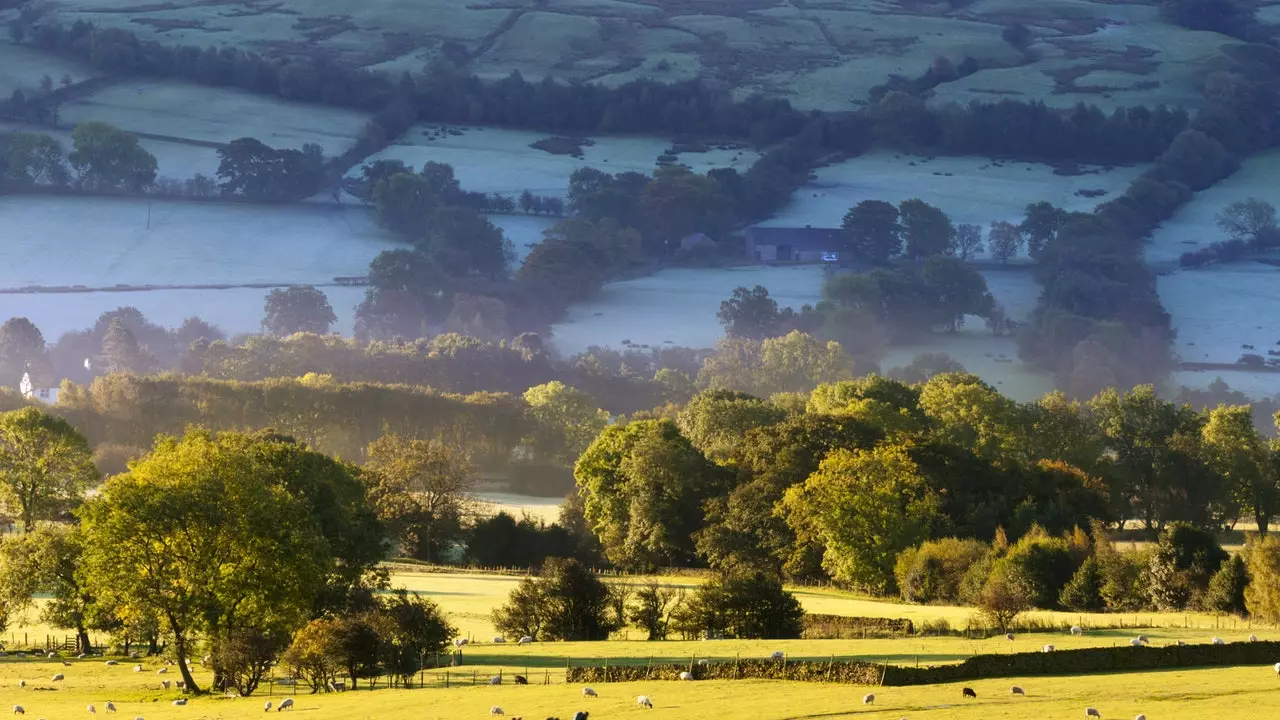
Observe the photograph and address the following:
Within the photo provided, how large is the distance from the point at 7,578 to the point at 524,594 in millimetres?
19504

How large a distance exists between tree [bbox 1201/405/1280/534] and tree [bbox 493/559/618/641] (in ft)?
158

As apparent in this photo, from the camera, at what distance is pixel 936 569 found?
8094 cm

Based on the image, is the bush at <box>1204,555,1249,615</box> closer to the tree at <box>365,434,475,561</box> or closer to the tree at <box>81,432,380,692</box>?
the tree at <box>81,432,380,692</box>

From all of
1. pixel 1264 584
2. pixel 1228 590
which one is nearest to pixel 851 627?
pixel 1264 584

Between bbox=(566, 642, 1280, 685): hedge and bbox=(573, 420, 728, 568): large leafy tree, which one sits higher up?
bbox=(566, 642, 1280, 685): hedge

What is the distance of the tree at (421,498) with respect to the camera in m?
103

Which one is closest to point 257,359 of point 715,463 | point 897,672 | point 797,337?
point 797,337

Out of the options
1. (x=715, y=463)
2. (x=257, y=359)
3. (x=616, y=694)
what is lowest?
(x=257, y=359)

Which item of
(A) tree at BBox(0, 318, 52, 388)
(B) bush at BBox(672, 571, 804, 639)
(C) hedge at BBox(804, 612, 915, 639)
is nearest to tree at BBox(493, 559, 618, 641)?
(B) bush at BBox(672, 571, 804, 639)

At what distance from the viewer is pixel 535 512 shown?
116125mm

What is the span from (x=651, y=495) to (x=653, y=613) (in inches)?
1060

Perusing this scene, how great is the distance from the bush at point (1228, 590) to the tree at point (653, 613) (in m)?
20.4

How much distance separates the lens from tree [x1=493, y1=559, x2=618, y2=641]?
232ft

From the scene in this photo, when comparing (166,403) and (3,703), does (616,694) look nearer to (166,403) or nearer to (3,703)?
(3,703)
